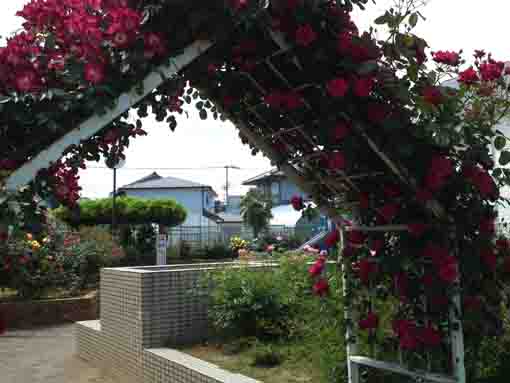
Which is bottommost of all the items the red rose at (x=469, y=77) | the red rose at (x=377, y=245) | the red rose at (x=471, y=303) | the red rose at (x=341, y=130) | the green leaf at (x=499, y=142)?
the red rose at (x=471, y=303)

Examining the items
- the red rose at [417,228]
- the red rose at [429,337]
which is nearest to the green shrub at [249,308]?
the red rose at [429,337]

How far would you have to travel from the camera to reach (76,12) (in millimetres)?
2637

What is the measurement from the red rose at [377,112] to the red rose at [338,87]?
0.63ft

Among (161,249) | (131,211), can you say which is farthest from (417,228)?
(131,211)

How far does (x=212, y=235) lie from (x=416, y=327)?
2267 cm

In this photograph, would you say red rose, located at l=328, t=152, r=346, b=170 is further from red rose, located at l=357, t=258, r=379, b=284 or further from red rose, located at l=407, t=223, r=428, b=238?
red rose, located at l=357, t=258, r=379, b=284

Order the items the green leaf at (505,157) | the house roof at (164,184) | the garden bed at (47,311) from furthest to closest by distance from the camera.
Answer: the house roof at (164,184), the garden bed at (47,311), the green leaf at (505,157)

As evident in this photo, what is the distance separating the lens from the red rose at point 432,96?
2.93 metres

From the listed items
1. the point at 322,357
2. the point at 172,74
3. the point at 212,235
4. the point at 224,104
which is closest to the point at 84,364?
the point at 322,357

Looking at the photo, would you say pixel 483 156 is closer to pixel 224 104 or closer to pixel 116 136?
pixel 224 104

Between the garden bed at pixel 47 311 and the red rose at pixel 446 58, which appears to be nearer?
the red rose at pixel 446 58

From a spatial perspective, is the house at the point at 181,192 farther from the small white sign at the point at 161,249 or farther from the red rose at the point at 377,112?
the red rose at the point at 377,112

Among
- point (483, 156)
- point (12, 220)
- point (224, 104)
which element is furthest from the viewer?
point (224, 104)

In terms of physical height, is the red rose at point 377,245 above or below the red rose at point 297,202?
below
